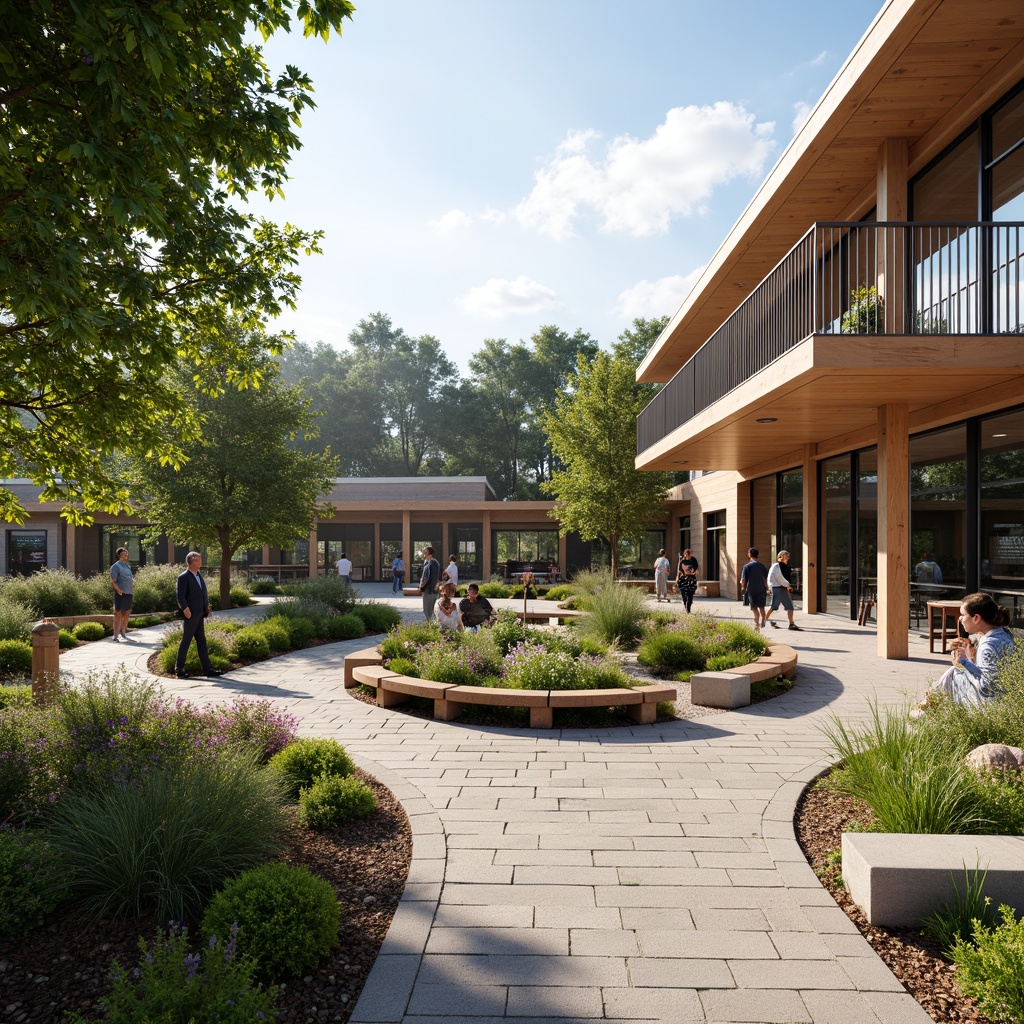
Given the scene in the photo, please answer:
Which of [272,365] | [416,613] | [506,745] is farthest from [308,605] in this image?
[506,745]

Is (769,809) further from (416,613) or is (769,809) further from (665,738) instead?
(416,613)

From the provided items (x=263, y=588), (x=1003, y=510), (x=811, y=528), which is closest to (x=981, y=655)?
(x=1003, y=510)

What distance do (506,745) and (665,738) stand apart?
1.52 meters

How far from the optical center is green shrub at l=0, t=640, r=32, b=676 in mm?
10711

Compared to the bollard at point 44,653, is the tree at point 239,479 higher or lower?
higher

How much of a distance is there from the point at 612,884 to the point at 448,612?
22.7 feet

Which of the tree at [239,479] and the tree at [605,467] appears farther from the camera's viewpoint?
the tree at [605,467]

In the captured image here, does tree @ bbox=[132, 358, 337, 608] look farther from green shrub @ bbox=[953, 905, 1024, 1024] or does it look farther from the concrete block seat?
green shrub @ bbox=[953, 905, 1024, 1024]

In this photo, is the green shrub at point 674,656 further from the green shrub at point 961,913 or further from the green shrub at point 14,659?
the green shrub at point 14,659

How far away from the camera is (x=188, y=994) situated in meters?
2.39

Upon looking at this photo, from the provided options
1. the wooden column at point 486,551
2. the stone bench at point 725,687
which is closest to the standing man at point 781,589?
the stone bench at point 725,687

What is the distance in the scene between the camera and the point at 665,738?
6.90m

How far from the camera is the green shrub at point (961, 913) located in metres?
3.27

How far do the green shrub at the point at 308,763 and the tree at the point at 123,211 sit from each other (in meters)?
2.96
